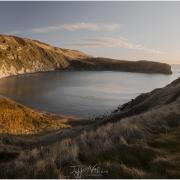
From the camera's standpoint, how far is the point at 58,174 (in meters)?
7.32

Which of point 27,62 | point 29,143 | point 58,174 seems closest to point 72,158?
point 58,174

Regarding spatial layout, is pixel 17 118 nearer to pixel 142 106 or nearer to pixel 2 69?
pixel 142 106
